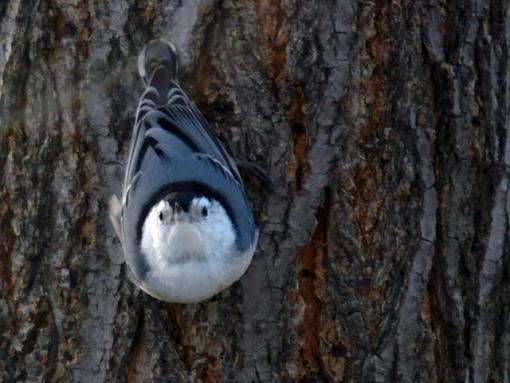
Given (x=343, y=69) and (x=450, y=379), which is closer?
(x=343, y=69)

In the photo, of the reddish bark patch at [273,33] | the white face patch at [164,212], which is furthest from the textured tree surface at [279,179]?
the white face patch at [164,212]

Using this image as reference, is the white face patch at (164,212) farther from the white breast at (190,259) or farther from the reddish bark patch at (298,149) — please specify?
the reddish bark patch at (298,149)

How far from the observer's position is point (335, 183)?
266cm

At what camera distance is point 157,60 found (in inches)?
103

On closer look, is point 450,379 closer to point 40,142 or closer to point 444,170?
point 444,170

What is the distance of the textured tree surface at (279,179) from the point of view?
2.66 meters

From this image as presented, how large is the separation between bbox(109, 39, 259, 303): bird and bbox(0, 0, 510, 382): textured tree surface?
1.7 inches

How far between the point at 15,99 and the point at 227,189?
58cm

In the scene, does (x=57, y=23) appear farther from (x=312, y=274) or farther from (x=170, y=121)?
(x=312, y=274)

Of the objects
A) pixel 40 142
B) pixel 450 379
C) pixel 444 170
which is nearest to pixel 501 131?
pixel 444 170

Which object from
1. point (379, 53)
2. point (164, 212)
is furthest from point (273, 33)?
point (164, 212)

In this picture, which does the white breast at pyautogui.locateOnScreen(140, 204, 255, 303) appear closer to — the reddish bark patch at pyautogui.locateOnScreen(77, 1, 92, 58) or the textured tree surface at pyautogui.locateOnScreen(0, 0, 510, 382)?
the textured tree surface at pyautogui.locateOnScreen(0, 0, 510, 382)

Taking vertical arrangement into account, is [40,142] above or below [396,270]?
above

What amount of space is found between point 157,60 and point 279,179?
41 cm
